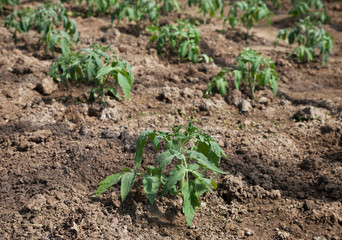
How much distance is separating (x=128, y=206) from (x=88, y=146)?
2.25 ft

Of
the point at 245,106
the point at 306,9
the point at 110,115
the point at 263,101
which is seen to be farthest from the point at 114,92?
the point at 306,9

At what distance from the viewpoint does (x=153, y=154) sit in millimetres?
2953

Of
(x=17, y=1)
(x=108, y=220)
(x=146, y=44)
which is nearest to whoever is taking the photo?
(x=108, y=220)

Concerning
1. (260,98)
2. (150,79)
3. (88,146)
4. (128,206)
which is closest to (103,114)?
(88,146)

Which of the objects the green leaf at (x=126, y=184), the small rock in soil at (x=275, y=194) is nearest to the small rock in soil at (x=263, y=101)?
the small rock in soil at (x=275, y=194)

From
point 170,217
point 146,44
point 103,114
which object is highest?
point 146,44

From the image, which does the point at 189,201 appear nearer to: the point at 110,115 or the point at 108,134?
the point at 108,134

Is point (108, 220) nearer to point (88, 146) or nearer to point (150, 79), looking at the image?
point (88, 146)

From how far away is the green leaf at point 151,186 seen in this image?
7.56ft

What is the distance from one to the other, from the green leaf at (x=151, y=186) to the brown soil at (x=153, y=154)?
21cm

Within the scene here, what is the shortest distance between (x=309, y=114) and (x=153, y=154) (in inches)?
64.0

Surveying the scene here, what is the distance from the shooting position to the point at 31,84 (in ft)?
12.5

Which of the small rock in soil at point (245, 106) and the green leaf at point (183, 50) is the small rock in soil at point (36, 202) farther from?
the green leaf at point (183, 50)

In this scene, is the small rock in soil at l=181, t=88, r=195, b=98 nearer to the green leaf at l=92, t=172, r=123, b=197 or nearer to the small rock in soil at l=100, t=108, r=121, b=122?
the small rock in soil at l=100, t=108, r=121, b=122
